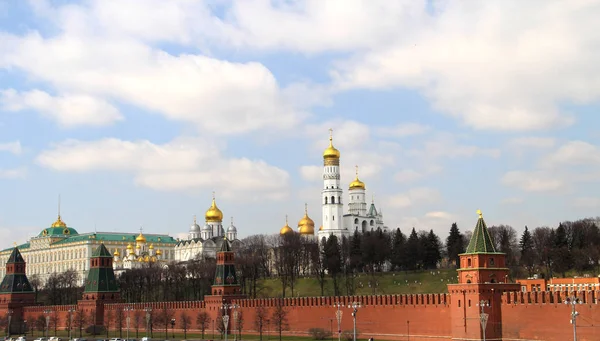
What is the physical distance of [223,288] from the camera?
7288 centimetres

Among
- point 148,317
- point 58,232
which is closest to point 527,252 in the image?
point 148,317

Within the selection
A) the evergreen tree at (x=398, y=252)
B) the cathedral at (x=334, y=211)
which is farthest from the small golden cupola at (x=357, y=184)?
the evergreen tree at (x=398, y=252)

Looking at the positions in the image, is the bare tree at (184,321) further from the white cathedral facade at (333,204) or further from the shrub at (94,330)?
the white cathedral facade at (333,204)

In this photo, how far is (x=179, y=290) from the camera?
9938 cm

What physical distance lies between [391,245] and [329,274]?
8397 millimetres

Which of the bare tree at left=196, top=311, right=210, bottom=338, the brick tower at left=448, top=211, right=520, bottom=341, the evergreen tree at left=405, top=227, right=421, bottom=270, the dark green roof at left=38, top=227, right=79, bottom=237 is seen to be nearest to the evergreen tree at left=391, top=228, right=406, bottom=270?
the evergreen tree at left=405, top=227, right=421, bottom=270

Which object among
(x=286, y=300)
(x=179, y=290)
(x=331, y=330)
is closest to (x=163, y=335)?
(x=286, y=300)

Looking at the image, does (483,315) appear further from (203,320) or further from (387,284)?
(387,284)

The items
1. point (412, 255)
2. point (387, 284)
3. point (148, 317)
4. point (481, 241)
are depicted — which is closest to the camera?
point (481, 241)

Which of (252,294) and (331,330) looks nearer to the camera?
(331,330)

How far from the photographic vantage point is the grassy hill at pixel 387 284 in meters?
85.8

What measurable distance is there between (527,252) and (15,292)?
165 feet

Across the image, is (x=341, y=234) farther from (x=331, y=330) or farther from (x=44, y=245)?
(x=44, y=245)

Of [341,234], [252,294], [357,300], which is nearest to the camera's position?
[357,300]
